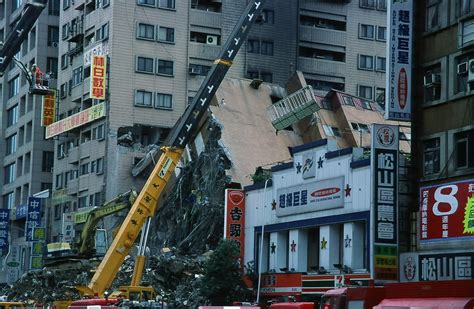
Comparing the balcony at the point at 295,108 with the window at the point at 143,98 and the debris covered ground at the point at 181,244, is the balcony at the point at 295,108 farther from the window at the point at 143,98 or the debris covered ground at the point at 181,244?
the window at the point at 143,98

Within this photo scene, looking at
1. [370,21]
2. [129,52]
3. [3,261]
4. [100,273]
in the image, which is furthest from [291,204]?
[3,261]

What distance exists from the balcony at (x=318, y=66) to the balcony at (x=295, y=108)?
1464 centimetres

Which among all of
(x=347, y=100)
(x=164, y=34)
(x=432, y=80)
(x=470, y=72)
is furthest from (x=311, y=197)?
(x=164, y=34)

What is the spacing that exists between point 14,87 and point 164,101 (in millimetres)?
31222

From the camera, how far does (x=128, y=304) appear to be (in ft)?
148

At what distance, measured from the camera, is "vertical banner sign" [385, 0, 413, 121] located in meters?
45.9

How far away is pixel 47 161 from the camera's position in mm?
106312

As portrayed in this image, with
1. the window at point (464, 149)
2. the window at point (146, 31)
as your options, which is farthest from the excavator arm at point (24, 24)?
the window at point (146, 31)

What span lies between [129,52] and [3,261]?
111ft

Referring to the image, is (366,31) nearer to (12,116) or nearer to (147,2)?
(147,2)

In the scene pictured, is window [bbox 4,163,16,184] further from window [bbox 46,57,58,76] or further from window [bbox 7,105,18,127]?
window [bbox 46,57,58,76]

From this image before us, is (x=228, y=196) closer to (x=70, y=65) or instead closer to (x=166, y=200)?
(x=166, y=200)

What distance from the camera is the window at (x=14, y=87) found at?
372ft

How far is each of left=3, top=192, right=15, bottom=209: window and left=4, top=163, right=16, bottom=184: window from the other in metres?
1.42
